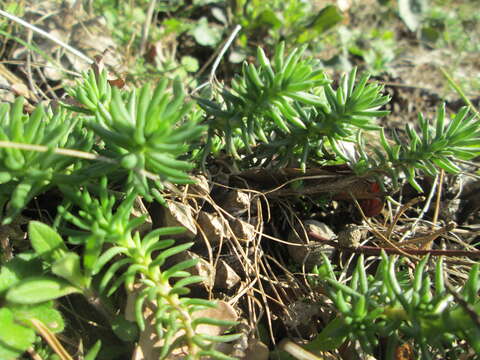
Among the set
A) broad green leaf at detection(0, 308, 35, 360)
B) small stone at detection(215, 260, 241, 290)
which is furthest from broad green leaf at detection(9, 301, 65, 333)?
small stone at detection(215, 260, 241, 290)

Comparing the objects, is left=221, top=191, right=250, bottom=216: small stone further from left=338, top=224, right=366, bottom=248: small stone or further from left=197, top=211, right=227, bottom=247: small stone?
left=338, top=224, right=366, bottom=248: small stone

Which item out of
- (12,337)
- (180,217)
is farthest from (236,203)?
(12,337)

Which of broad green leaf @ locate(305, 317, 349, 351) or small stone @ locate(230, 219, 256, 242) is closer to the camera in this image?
broad green leaf @ locate(305, 317, 349, 351)

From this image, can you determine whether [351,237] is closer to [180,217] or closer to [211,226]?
[211,226]

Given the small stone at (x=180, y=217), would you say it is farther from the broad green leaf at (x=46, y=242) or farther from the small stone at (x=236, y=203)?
the broad green leaf at (x=46, y=242)

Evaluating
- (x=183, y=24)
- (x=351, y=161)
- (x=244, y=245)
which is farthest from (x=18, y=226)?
(x=183, y=24)

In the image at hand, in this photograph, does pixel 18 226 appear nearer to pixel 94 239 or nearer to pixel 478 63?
pixel 94 239
